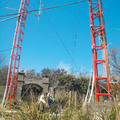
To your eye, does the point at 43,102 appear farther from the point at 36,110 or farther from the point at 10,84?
the point at 10,84

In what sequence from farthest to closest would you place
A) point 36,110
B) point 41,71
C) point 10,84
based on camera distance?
point 41,71 → point 10,84 → point 36,110

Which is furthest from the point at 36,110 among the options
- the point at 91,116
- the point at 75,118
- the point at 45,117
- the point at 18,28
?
the point at 18,28

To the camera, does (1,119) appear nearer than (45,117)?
No

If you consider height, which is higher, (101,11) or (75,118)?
(101,11)

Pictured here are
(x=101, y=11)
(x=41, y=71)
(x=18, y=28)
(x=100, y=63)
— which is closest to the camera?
(x=100, y=63)

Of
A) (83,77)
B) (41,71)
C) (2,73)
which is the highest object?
(41,71)

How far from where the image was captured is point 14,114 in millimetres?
2350

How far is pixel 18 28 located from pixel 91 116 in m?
16.0

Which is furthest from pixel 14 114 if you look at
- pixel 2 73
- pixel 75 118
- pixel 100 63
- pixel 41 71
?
pixel 41 71

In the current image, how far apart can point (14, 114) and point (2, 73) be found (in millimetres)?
23143

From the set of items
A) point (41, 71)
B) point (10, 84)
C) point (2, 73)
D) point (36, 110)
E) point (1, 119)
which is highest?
point (41, 71)

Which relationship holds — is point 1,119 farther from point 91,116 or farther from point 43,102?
A: point 91,116

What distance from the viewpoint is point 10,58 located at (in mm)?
15148

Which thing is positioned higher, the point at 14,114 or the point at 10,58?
the point at 10,58
